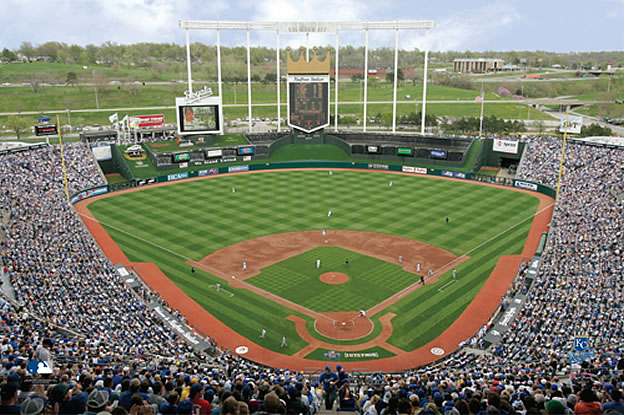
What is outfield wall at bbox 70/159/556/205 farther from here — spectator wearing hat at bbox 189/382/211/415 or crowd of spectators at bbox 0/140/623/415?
spectator wearing hat at bbox 189/382/211/415

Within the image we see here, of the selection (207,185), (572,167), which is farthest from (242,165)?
(572,167)

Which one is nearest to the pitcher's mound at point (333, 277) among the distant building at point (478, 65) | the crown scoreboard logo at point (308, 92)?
the crown scoreboard logo at point (308, 92)

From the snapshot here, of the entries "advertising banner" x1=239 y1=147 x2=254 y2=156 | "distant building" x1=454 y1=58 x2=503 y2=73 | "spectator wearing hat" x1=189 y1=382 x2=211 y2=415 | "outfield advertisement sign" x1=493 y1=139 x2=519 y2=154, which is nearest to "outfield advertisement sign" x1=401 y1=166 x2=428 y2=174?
"outfield advertisement sign" x1=493 y1=139 x2=519 y2=154

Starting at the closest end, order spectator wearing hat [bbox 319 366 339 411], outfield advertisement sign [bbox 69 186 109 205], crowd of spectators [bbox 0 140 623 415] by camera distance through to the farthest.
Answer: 1. crowd of spectators [bbox 0 140 623 415]
2. spectator wearing hat [bbox 319 366 339 411]
3. outfield advertisement sign [bbox 69 186 109 205]

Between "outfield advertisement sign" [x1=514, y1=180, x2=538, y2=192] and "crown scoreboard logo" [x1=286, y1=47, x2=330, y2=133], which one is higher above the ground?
"crown scoreboard logo" [x1=286, y1=47, x2=330, y2=133]

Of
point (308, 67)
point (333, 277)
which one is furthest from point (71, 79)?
point (333, 277)

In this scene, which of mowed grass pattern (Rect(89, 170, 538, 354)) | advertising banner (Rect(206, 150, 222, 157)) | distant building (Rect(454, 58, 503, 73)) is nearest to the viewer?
mowed grass pattern (Rect(89, 170, 538, 354))

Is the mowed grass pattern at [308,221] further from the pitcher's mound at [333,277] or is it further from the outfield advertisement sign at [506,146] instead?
the outfield advertisement sign at [506,146]
